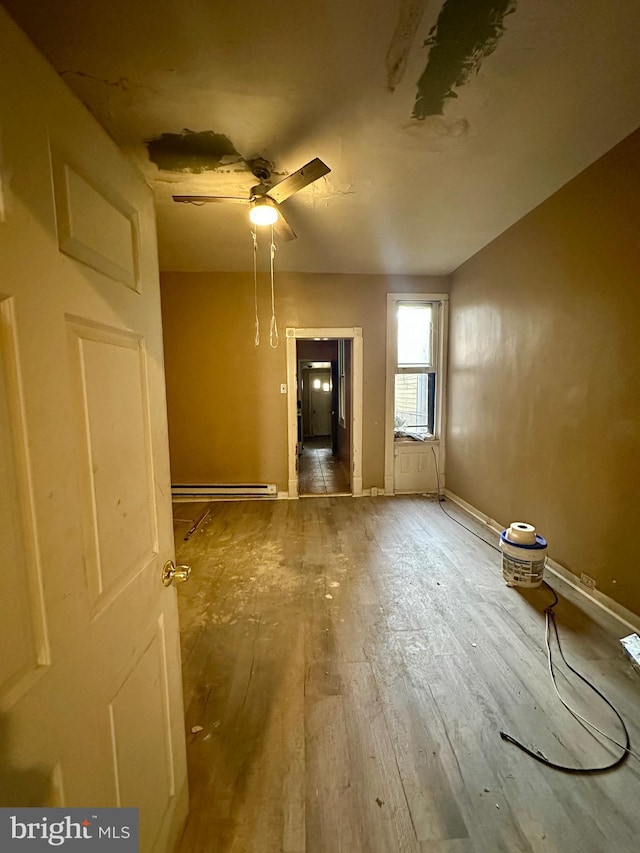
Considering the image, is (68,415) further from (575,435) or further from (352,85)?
(575,435)

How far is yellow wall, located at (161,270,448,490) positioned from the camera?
4.15 meters

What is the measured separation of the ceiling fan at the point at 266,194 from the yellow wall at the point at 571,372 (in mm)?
1719

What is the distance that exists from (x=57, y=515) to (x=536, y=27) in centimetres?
227

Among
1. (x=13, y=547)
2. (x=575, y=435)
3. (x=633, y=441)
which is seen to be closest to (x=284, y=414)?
(x=575, y=435)

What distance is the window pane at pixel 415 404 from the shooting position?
14.8 ft

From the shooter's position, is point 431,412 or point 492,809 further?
point 431,412

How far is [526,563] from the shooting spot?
2.37 metres

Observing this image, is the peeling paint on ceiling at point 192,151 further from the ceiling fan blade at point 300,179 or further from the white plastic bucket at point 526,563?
the white plastic bucket at point 526,563

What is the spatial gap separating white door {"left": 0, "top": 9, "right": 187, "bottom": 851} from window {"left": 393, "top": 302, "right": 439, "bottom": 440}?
3.80 meters

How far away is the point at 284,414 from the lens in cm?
433

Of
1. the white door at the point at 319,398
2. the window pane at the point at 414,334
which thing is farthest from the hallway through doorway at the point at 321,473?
the window pane at the point at 414,334

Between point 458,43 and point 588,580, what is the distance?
296cm

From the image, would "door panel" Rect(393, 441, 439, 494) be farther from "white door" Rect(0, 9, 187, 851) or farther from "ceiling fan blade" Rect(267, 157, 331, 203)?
"white door" Rect(0, 9, 187, 851)

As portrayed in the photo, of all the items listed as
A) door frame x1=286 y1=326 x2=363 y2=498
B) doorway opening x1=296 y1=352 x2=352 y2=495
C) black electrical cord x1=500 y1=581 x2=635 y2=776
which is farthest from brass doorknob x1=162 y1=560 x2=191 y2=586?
doorway opening x1=296 y1=352 x2=352 y2=495
